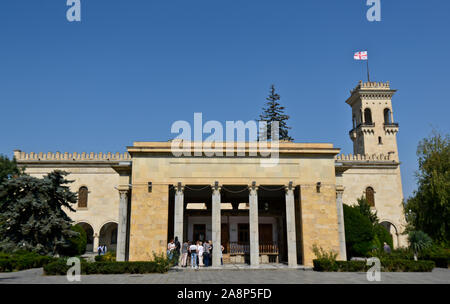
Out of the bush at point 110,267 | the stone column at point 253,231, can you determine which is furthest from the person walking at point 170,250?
the stone column at point 253,231

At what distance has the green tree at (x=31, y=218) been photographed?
2492 cm

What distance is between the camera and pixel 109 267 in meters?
17.9

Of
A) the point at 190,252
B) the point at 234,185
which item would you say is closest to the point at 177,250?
the point at 190,252

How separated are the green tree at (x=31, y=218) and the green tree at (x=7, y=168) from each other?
1292 centimetres

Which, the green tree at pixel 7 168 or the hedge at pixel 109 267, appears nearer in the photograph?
the hedge at pixel 109 267

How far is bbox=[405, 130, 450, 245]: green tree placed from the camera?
92.4ft

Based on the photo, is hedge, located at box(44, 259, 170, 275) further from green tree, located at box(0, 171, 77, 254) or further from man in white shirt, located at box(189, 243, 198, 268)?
green tree, located at box(0, 171, 77, 254)

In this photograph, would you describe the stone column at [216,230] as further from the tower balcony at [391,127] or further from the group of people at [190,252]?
the tower balcony at [391,127]

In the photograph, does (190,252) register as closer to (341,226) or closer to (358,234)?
(341,226)

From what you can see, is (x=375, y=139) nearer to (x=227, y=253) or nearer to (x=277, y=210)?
(x=277, y=210)

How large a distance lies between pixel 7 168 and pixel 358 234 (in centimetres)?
3571

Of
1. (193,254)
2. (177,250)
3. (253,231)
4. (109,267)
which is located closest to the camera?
(109,267)

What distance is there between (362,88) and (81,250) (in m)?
44.8
